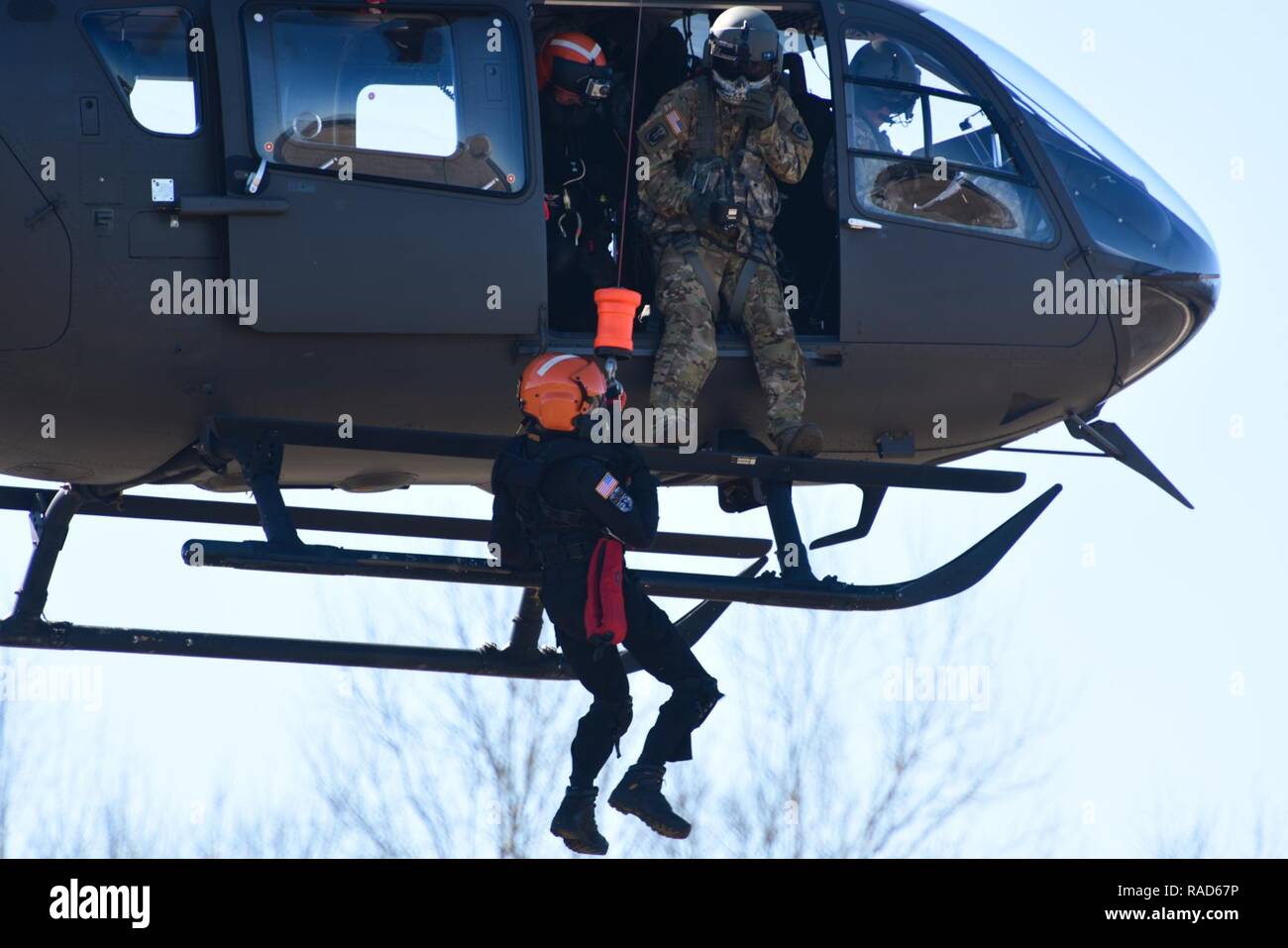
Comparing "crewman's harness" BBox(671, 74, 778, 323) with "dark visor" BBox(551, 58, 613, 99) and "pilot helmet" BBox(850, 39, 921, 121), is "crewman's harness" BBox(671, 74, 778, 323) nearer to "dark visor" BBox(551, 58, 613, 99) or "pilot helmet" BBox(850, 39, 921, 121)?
"dark visor" BBox(551, 58, 613, 99)

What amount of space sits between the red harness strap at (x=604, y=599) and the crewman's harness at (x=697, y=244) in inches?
49.3

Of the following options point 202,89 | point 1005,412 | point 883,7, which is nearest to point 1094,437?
point 1005,412

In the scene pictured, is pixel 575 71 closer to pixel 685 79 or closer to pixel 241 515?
pixel 685 79

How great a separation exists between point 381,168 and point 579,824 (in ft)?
8.16

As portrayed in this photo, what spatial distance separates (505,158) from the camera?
888 cm

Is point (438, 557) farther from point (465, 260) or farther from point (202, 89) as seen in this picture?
point (202, 89)

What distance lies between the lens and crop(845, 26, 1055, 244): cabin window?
30.4 feet

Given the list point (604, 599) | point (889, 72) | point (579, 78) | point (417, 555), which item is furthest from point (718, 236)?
point (417, 555)

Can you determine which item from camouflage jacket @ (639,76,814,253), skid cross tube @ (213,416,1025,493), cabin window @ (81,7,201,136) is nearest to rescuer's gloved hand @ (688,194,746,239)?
camouflage jacket @ (639,76,814,253)

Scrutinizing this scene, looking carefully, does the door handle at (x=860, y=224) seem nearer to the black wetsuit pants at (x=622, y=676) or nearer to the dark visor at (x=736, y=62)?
the dark visor at (x=736, y=62)

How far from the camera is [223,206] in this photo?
8539 millimetres

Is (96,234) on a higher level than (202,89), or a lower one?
lower

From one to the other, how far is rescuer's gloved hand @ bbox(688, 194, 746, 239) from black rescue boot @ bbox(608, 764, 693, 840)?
2.15m

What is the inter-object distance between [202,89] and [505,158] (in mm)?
1126
